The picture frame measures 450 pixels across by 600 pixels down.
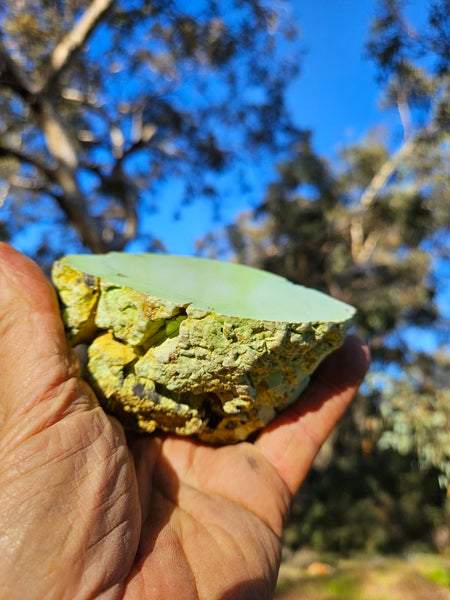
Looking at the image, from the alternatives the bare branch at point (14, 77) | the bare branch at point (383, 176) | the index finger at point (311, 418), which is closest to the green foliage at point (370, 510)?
the bare branch at point (383, 176)

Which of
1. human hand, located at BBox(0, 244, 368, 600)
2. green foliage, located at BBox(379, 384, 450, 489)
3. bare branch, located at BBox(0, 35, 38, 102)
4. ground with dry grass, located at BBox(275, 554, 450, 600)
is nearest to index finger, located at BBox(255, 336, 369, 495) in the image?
human hand, located at BBox(0, 244, 368, 600)

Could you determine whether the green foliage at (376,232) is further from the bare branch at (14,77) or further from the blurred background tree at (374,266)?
the bare branch at (14,77)

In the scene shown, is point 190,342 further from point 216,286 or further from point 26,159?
point 26,159

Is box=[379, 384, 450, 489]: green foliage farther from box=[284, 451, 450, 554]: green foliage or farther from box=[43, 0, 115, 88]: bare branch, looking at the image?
box=[43, 0, 115, 88]: bare branch

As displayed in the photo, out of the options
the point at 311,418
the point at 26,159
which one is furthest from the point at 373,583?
the point at 26,159

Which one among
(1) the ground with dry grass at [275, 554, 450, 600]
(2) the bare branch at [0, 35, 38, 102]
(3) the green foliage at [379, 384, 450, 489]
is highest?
(2) the bare branch at [0, 35, 38, 102]

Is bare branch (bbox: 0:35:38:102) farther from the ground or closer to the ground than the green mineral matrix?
farther from the ground
